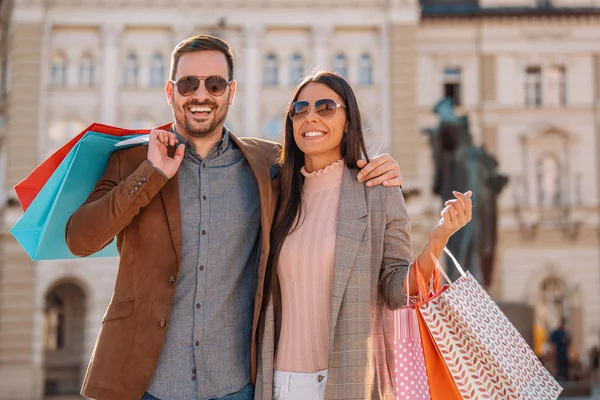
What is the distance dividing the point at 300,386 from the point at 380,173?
87 centimetres

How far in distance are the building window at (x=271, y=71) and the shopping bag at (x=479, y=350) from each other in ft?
85.7

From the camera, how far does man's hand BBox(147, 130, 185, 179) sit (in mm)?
3193

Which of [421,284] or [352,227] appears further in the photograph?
[352,227]

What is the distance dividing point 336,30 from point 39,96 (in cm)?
1025

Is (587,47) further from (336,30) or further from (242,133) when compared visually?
(242,133)

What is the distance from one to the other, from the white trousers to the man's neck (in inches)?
38.0

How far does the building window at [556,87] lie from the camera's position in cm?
2942

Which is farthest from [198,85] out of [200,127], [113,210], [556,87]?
[556,87]

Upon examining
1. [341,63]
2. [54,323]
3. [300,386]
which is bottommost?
[54,323]

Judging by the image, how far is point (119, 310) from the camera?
320 cm

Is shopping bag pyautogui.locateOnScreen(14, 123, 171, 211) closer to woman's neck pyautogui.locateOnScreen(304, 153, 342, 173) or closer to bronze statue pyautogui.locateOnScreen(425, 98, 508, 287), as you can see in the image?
woman's neck pyautogui.locateOnScreen(304, 153, 342, 173)

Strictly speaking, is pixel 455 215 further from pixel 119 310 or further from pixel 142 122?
pixel 142 122

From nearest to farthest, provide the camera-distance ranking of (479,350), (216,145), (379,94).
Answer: (479,350) < (216,145) < (379,94)

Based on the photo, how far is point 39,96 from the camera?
91.9ft
